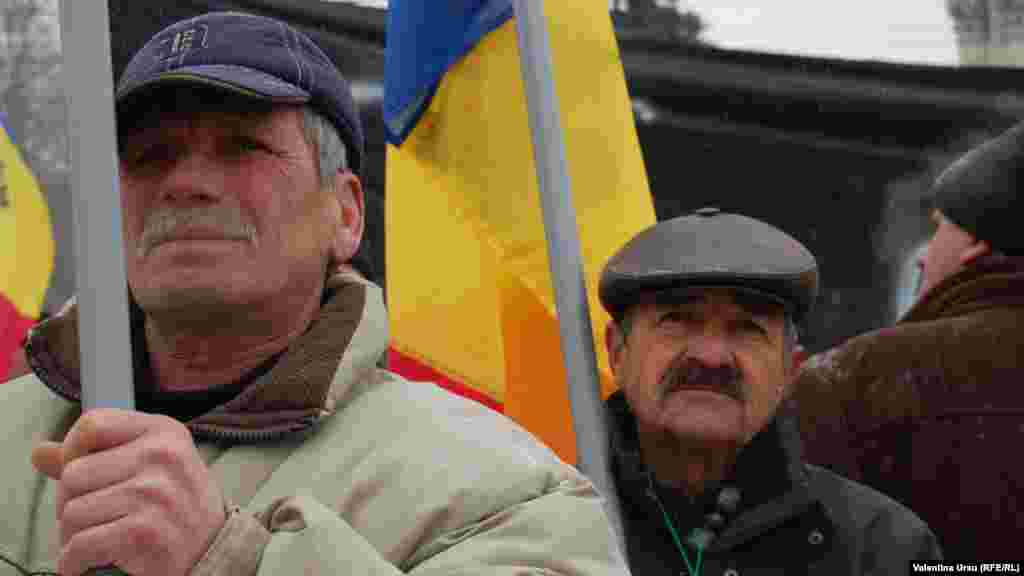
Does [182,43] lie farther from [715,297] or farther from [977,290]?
[977,290]

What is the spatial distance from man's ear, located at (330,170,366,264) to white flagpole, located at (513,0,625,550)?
67 cm

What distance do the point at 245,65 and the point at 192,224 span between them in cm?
20

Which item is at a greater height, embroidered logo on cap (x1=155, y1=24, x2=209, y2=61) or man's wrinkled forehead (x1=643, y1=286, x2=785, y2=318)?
embroidered logo on cap (x1=155, y1=24, x2=209, y2=61)

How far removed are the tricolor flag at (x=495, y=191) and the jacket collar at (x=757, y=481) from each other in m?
0.44

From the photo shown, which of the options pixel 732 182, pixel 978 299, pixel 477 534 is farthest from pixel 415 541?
pixel 732 182

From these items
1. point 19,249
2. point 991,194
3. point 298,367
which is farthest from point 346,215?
point 19,249

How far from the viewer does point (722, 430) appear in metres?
3.01

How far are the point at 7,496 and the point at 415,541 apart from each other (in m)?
0.46

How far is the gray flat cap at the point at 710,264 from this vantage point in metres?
3.03

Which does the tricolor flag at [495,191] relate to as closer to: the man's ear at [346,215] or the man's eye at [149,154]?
the man's ear at [346,215]

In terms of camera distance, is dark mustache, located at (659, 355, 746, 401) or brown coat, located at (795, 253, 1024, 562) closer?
dark mustache, located at (659, 355, 746, 401)

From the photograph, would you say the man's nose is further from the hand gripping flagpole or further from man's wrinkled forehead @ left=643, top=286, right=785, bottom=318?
man's wrinkled forehead @ left=643, top=286, right=785, bottom=318

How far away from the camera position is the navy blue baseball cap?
83.4 inches

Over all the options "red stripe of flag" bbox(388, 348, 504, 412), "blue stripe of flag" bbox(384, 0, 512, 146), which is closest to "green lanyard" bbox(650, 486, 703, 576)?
"red stripe of flag" bbox(388, 348, 504, 412)
